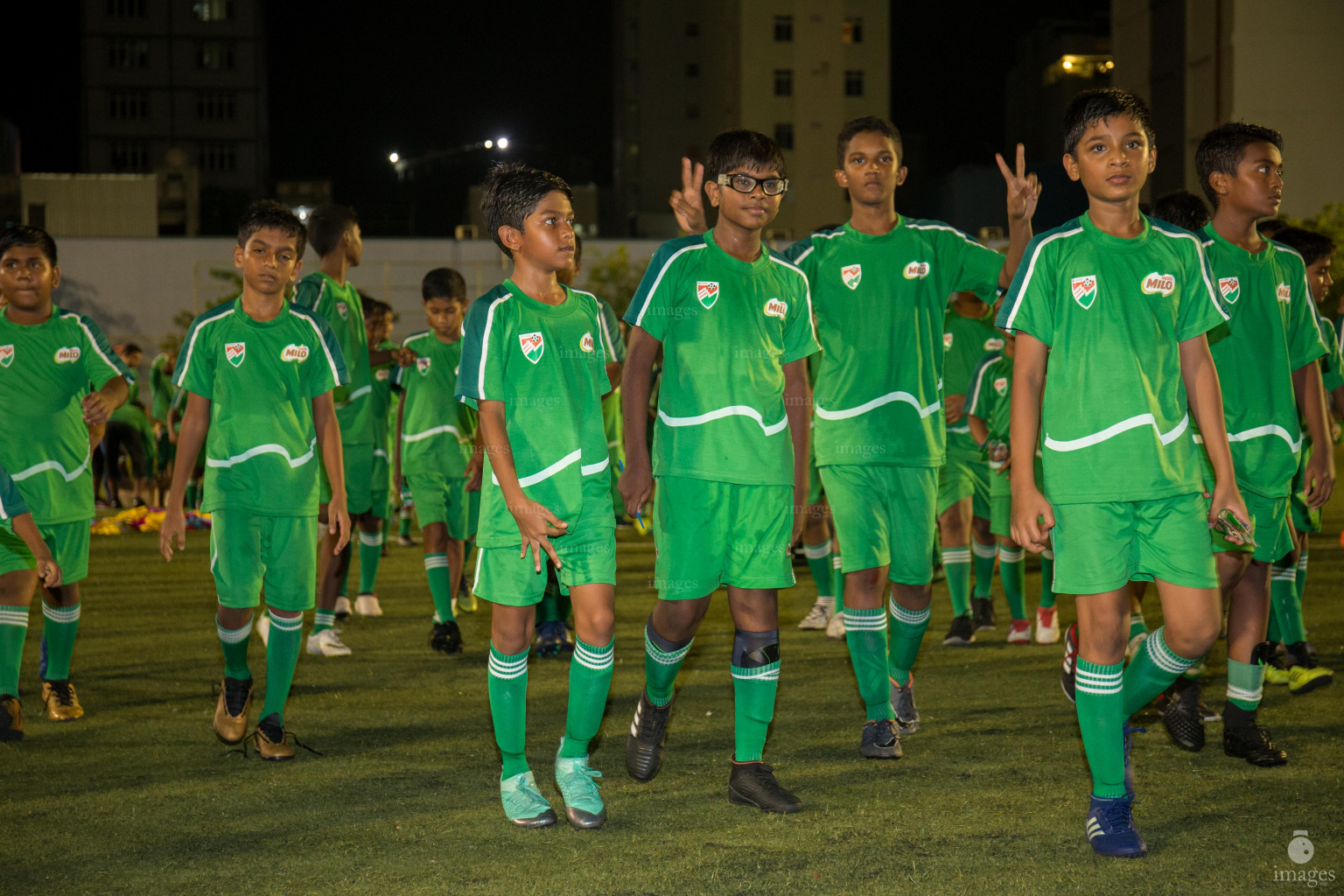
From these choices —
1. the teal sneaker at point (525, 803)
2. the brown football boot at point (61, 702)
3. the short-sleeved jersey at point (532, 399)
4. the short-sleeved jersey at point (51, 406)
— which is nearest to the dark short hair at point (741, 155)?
the short-sleeved jersey at point (532, 399)

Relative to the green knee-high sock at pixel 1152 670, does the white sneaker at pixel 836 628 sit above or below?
below

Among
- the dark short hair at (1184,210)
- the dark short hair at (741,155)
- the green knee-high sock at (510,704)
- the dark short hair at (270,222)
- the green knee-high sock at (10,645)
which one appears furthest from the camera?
the dark short hair at (1184,210)

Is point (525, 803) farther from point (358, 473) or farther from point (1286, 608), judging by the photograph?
point (358, 473)

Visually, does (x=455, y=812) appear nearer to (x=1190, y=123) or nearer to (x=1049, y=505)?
(x=1049, y=505)

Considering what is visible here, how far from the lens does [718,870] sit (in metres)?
3.82

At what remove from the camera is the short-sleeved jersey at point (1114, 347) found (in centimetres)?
391

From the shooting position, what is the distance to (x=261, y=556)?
5.39 metres

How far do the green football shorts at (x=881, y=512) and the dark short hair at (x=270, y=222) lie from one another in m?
2.44

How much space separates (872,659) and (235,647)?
8.69 ft

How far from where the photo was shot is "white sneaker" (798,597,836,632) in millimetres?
8555

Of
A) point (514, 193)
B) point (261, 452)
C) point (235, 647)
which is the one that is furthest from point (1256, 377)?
point (235, 647)

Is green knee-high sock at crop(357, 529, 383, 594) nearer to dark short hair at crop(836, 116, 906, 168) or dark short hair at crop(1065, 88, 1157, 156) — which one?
dark short hair at crop(836, 116, 906, 168)

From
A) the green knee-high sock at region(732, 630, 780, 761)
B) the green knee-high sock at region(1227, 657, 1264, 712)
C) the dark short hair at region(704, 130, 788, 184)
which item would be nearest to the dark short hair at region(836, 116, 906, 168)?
the dark short hair at region(704, 130, 788, 184)

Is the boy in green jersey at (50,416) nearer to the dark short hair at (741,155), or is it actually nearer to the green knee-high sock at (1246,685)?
the dark short hair at (741,155)
